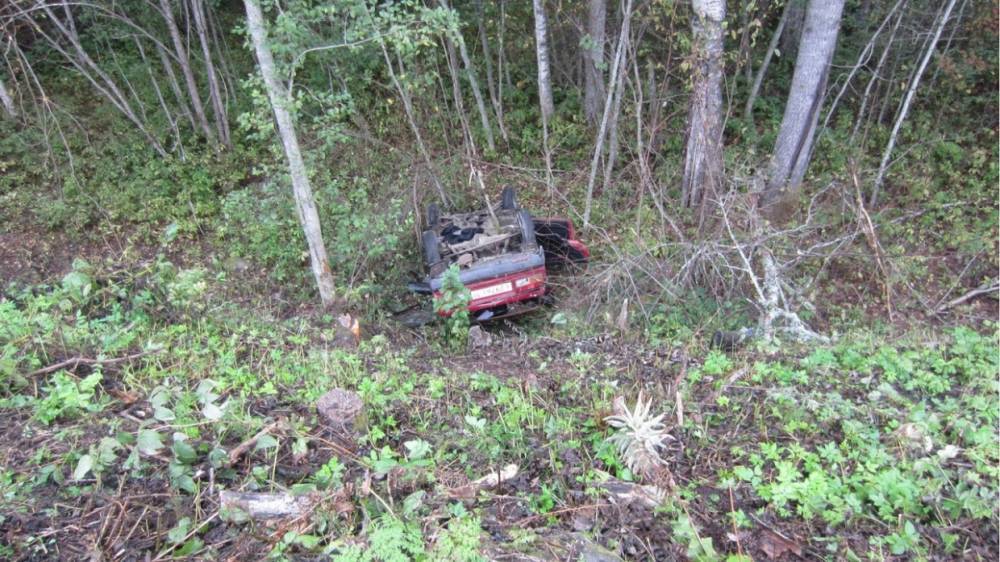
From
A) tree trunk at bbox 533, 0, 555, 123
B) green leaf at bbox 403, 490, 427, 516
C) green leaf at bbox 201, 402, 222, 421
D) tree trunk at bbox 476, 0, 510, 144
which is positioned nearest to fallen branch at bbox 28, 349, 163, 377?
green leaf at bbox 201, 402, 222, 421

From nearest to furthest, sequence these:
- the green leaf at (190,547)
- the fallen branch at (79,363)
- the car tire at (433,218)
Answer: the green leaf at (190,547) → the fallen branch at (79,363) → the car tire at (433,218)

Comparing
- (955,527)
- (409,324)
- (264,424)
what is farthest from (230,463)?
(409,324)

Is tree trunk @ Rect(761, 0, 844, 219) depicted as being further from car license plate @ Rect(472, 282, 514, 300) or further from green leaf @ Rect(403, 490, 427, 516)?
green leaf @ Rect(403, 490, 427, 516)

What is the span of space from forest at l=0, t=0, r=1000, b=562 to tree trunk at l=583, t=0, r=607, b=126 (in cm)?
8

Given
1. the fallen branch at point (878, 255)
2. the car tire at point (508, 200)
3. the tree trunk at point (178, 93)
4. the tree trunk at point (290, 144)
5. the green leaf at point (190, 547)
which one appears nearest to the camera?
the green leaf at point (190, 547)

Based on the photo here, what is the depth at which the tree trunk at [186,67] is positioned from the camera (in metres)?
9.87

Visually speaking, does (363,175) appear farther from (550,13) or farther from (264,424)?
(264,424)

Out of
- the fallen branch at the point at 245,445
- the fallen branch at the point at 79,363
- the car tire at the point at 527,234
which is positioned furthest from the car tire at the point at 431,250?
the fallen branch at the point at 245,445

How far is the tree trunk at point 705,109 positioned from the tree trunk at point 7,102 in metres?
11.4

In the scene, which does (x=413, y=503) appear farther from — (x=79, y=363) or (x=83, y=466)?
(x=79, y=363)

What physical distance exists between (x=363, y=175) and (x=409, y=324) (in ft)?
Result: 13.6

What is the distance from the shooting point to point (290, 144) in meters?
6.05

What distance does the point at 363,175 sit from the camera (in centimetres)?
1036

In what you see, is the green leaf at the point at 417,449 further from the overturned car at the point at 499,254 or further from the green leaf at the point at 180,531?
the overturned car at the point at 499,254
